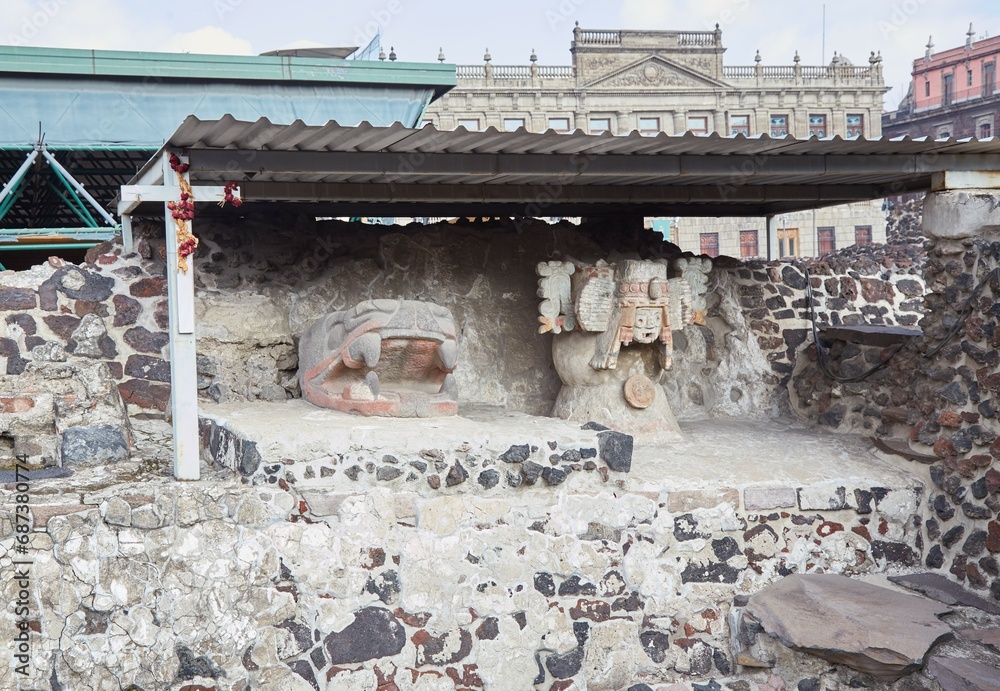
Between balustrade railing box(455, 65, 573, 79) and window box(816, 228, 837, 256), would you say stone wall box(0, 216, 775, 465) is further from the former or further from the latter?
balustrade railing box(455, 65, 573, 79)

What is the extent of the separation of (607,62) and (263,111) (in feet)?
68.0

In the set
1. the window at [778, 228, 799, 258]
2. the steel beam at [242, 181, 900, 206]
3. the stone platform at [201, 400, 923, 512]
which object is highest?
the window at [778, 228, 799, 258]

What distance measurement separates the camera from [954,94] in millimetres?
31094

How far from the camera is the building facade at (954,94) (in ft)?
97.7

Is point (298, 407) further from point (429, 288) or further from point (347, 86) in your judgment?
point (347, 86)

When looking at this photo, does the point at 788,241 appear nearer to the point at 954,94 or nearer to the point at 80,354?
the point at 954,94

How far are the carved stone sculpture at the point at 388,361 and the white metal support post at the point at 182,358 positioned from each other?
41.7 inches

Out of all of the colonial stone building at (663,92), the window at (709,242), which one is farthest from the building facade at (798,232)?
the colonial stone building at (663,92)

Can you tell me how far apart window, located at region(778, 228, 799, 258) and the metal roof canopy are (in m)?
21.1

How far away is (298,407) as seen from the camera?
6621mm

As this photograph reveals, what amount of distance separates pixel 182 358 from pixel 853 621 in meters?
3.97

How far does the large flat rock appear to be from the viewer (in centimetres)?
535

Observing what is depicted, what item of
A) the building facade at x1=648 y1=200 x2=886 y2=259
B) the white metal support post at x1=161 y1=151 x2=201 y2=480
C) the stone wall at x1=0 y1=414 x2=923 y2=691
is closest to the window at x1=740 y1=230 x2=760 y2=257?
the building facade at x1=648 y1=200 x2=886 y2=259

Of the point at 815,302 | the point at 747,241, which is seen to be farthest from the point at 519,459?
the point at 747,241
